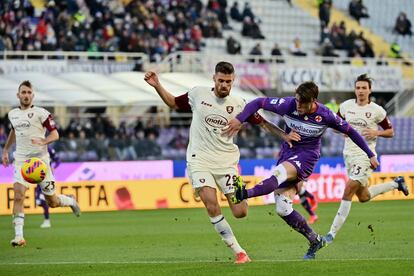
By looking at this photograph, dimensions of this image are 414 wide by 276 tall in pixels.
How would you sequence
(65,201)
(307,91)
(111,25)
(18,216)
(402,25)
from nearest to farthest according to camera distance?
(307,91)
(18,216)
(65,201)
(111,25)
(402,25)

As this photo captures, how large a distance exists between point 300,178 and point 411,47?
37.4m

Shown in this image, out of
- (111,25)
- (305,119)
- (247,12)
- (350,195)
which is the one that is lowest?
(350,195)

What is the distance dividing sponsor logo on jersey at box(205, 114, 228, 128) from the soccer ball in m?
4.87

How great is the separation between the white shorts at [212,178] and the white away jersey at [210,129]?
2.6 inches

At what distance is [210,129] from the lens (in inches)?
547

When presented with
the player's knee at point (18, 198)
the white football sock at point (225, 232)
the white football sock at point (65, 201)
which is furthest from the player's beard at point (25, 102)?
the white football sock at point (225, 232)

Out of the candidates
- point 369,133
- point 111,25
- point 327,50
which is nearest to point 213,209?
point 369,133

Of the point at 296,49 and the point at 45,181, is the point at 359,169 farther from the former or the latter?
the point at 296,49

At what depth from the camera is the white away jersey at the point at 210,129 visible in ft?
45.5

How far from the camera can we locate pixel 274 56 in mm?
42406

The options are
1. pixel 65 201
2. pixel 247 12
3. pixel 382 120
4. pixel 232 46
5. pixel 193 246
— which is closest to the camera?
pixel 193 246

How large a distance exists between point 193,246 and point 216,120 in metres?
3.96

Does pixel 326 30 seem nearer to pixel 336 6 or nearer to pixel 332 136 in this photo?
pixel 336 6

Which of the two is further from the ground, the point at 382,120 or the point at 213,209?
the point at 382,120
